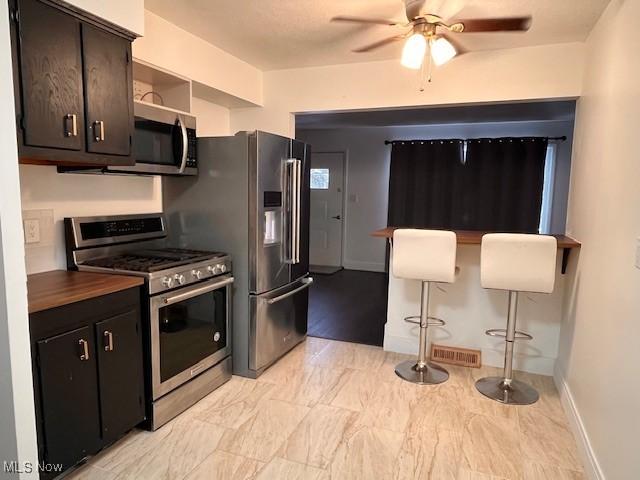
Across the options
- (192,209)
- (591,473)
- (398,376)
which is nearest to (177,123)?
(192,209)

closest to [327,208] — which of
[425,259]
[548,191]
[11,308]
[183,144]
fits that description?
[548,191]

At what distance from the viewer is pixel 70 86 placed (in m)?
1.88

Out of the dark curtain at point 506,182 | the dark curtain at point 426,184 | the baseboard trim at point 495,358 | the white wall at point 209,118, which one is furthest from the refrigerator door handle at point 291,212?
the dark curtain at point 506,182

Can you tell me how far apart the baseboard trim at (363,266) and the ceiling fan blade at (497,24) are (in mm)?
4895

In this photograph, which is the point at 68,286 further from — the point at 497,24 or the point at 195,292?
the point at 497,24

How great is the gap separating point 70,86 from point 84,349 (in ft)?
3.85

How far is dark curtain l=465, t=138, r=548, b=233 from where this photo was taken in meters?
5.60

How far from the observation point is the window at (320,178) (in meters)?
6.98

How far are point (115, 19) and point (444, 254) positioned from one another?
2.24m

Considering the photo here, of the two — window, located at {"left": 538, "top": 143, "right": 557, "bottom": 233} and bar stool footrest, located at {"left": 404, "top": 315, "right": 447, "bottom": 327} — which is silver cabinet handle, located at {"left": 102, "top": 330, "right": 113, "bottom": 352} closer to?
bar stool footrest, located at {"left": 404, "top": 315, "right": 447, "bottom": 327}

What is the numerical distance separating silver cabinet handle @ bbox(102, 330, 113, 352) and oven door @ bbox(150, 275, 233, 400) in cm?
24

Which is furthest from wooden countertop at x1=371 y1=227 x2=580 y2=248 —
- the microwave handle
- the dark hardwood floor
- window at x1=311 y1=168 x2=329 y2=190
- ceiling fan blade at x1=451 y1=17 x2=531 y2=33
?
window at x1=311 y1=168 x2=329 y2=190

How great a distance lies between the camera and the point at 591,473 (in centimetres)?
188

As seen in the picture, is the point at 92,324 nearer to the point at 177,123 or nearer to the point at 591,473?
the point at 177,123
